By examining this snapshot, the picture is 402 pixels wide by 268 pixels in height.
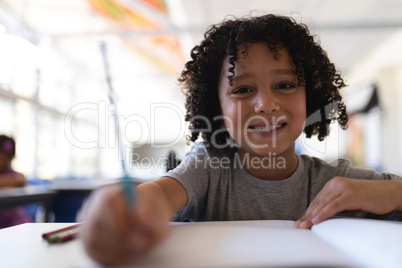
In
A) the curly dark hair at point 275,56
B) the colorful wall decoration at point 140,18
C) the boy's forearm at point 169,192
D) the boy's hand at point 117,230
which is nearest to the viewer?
the boy's hand at point 117,230

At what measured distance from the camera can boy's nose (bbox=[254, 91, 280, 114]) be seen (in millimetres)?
713

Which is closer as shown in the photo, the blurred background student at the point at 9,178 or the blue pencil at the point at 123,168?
the blue pencil at the point at 123,168

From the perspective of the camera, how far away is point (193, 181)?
704 mm

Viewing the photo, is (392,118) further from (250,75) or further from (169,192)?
(169,192)

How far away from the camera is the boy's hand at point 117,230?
0.24m

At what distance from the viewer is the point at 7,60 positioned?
3.11 metres

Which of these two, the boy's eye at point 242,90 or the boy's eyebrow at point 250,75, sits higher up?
the boy's eyebrow at point 250,75

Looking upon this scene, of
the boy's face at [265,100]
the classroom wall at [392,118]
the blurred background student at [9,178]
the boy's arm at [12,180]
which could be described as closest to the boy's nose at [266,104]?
the boy's face at [265,100]

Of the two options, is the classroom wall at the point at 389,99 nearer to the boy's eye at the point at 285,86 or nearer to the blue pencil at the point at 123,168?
the boy's eye at the point at 285,86

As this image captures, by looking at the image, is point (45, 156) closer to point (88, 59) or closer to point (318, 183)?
point (88, 59)

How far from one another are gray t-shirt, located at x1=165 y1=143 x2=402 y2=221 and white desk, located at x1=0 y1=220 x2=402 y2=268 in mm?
243

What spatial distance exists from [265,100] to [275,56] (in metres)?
0.12

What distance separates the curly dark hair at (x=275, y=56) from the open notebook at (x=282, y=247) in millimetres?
436

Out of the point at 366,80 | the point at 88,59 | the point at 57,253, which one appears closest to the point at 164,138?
the point at 88,59
